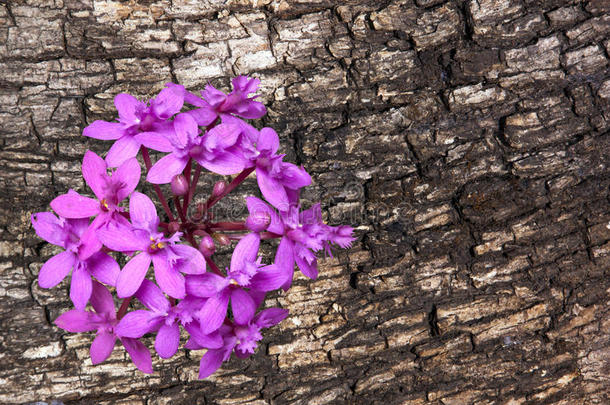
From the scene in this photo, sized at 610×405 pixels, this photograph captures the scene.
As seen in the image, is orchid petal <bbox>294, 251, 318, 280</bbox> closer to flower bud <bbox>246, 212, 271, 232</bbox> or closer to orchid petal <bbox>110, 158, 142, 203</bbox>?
flower bud <bbox>246, 212, 271, 232</bbox>

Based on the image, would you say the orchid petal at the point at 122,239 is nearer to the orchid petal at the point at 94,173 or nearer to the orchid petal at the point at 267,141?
the orchid petal at the point at 94,173

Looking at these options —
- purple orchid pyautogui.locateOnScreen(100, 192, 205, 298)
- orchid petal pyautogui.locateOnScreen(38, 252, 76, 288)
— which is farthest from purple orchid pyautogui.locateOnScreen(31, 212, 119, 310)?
purple orchid pyautogui.locateOnScreen(100, 192, 205, 298)

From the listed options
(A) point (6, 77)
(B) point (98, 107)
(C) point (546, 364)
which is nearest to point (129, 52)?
(B) point (98, 107)

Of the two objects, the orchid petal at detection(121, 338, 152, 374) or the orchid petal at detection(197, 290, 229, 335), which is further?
the orchid petal at detection(121, 338, 152, 374)

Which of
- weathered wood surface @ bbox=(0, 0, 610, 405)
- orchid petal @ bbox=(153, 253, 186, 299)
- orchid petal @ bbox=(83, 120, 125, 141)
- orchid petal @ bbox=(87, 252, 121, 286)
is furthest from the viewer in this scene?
weathered wood surface @ bbox=(0, 0, 610, 405)

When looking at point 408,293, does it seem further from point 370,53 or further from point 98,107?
point 98,107

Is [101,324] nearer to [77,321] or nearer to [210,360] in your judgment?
[77,321]
